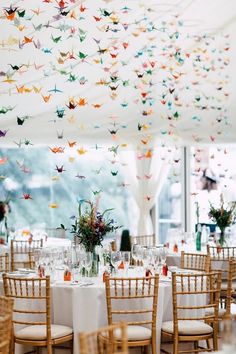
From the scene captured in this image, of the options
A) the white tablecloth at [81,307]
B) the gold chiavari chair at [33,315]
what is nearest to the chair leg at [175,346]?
the white tablecloth at [81,307]

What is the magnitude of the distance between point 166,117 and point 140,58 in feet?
4.18

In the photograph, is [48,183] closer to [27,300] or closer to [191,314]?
[27,300]

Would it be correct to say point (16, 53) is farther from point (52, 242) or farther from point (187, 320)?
point (187, 320)

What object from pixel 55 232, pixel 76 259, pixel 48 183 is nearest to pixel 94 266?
pixel 76 259

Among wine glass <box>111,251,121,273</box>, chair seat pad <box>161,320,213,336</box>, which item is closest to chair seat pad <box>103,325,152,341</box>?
chair seat pad <box>161,320,213,336</box>

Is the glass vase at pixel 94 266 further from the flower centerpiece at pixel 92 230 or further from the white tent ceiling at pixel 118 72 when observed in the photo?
the white tent ceiling at pixel 118 72

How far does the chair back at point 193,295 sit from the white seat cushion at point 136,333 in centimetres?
27

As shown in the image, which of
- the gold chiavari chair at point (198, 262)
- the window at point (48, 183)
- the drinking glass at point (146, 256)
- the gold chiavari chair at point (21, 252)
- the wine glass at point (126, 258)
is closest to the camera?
the wine glass at point (126, 258)

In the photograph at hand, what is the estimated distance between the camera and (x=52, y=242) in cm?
1048

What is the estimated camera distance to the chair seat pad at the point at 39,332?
20.8ft

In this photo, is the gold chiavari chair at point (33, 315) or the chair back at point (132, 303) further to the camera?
the chair back at point (132, 303)

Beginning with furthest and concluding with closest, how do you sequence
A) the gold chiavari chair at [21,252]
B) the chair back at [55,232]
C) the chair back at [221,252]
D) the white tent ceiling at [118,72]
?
the chair back at [55,232] < the gold chiavari chair at [21,252] < the white tent ceiling at [118,72] < the chair back at [221,252]

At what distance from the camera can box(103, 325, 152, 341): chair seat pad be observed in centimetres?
627

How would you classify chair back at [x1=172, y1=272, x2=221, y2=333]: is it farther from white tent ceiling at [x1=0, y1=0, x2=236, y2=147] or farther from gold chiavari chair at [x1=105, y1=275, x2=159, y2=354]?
white tent ceiling at [x1=0, y1=0, x2=236, y2=147]
